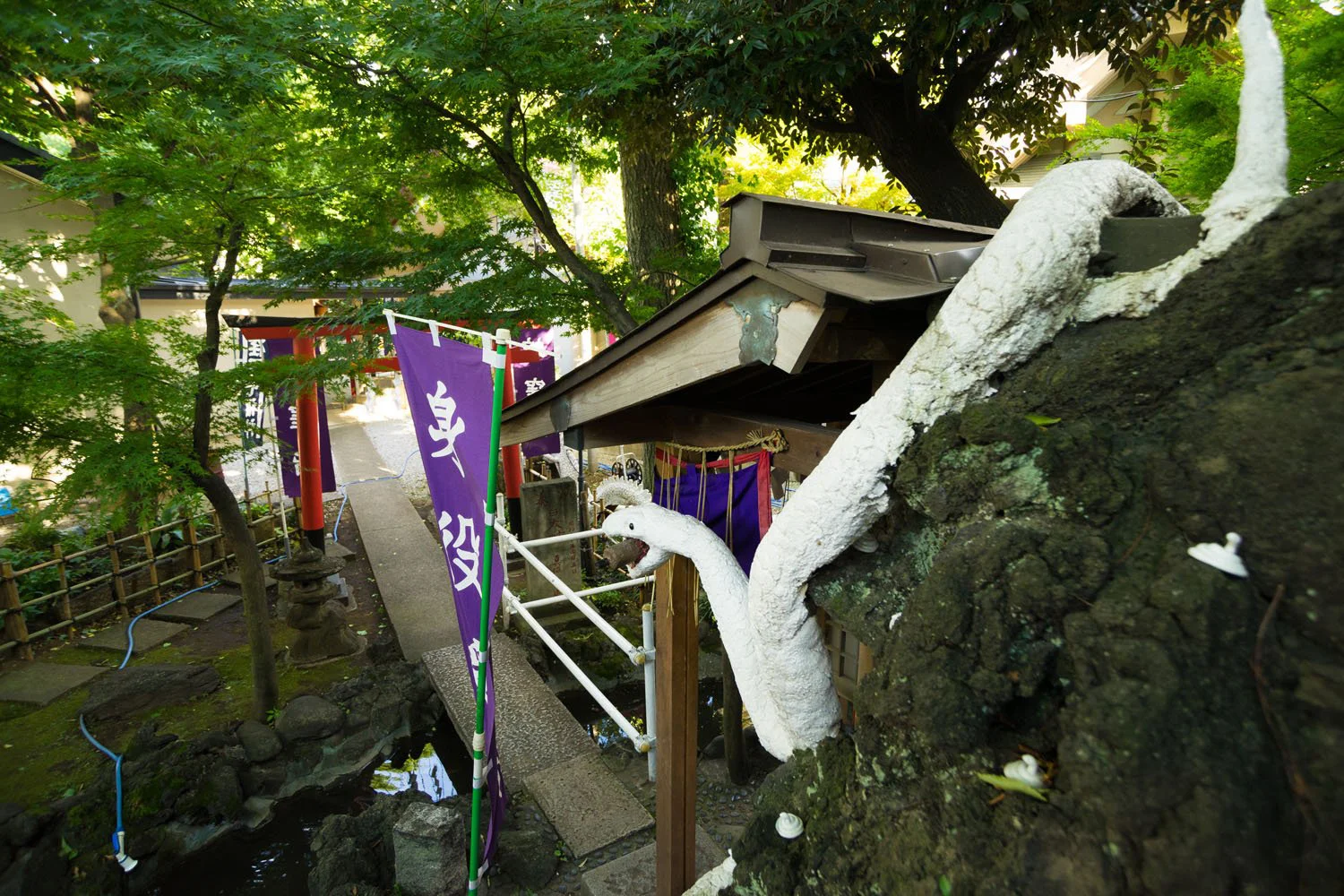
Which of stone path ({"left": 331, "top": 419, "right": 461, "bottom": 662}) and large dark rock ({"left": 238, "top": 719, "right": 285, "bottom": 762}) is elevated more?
stone path ({"left": 331, "top": 419, "right": 461, "bottom": 662})

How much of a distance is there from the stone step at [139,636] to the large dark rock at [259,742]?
10.8ft

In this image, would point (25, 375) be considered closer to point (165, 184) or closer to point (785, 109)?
point (165, 184)

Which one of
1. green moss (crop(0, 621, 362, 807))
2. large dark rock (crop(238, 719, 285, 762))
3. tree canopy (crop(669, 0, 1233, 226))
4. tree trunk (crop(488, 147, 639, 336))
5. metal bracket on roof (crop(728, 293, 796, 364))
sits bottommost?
green moss (crop(0, 621, 362, 807))

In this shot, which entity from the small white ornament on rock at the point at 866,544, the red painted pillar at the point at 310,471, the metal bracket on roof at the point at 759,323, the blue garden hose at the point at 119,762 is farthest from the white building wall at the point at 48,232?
the small white ornament on rock at the point at 866,544

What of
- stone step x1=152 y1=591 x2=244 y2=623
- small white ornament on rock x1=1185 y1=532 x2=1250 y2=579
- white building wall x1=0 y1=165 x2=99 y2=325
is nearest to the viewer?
small white ornament on rock x1=1185 y1=532 x2=1250 y2=579

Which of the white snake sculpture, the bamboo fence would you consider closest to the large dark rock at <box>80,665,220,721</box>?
the bamboo fence

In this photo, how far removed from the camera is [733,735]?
257 inches

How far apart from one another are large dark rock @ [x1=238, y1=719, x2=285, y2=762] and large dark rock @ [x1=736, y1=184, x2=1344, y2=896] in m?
6.33

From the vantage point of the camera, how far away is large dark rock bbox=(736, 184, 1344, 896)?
1210 millimetres

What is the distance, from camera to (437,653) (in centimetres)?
839

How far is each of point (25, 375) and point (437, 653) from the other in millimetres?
4727

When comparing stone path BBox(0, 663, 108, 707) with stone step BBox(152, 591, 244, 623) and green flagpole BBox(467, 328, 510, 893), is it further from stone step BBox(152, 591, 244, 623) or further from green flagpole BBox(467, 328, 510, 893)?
green flagpole BBox(467, 328, 510, 893)

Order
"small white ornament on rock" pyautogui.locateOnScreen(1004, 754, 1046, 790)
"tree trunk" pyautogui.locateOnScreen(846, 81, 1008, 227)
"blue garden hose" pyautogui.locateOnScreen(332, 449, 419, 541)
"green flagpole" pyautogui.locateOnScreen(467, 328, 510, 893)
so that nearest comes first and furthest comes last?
"small white ornament on rock" pyautogui.locateOnScreen(1004, 754, 1046, 790), "green flagpole" pyautogui.locateOnScreen(467, 328, 510, 893), "tree trunk" pyautogui.locateOnScreen(846, 81, 1008, 227), "blue garden hose" pyautogui.locateOnScreen(332, 449, 419, 541)

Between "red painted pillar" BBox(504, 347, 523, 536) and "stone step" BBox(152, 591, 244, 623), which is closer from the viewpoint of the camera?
"stone step" BBox(152, 591, 244, 623)
